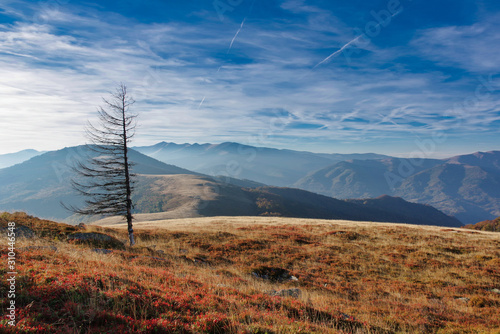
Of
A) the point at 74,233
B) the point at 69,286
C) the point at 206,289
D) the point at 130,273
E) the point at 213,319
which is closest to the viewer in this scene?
the point at 213,319

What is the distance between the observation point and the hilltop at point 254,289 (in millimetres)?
5090

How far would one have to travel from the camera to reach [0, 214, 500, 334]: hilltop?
200 inches

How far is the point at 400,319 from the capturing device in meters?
7.27

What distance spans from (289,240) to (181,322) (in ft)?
60.1

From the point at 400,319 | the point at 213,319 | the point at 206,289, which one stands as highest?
the point at 213,319

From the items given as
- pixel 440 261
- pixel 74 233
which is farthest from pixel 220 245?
pixel 440 261

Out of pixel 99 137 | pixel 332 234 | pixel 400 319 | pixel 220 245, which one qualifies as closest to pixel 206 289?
pixel 400 319

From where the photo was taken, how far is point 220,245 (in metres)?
19.0

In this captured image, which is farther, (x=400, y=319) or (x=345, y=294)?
(x=345, y=294)

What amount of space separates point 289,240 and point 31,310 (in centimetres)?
1975

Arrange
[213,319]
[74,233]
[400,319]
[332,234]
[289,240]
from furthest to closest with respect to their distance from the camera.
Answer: [332,234] < [289,240] < [74,233] < [400,319] < [213,319]

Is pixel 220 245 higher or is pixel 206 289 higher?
pixel 206 289

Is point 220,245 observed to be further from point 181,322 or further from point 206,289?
point 181,322

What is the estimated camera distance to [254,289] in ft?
29.7
